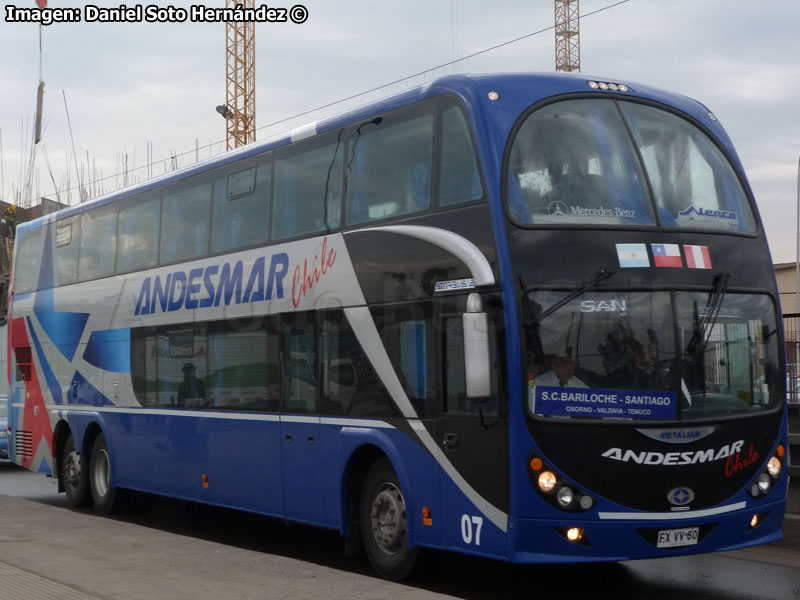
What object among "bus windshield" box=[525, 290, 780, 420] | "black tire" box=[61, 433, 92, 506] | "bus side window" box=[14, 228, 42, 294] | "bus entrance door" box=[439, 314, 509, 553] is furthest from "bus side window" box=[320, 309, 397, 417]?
"bus side window" box=[14, 228, 42, 294]

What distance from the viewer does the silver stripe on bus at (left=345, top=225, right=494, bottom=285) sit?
8703mm

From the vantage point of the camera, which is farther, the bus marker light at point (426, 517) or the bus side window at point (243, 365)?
the bus side window at point (243, 365)

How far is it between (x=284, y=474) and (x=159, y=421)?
3.23 metres

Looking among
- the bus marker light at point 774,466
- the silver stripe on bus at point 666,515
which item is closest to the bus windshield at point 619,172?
the bus marker light at point 774,466

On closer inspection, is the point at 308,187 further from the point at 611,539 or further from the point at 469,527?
the point at 611,539

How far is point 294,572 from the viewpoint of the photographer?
9.02m

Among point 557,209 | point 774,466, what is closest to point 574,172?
point 557,209

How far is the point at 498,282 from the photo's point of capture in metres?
8.55

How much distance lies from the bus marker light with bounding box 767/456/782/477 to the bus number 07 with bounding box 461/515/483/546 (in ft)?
7.47

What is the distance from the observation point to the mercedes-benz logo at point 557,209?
8.71 meters

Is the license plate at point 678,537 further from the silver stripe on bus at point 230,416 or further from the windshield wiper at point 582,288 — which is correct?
the silver stripe on bus at point 230,416

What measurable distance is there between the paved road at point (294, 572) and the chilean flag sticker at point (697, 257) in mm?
2496

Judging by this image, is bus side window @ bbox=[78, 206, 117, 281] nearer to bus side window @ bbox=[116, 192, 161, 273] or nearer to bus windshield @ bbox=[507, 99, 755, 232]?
bus side window @ bbox=[116, 192, 161, 273]

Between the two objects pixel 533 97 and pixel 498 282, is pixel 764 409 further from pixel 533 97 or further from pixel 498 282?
pixel 533 97
